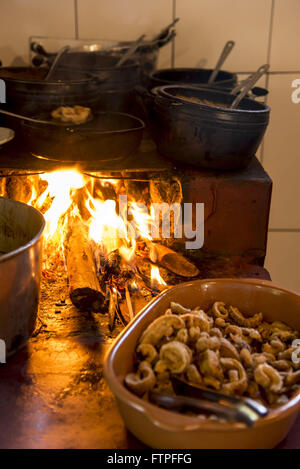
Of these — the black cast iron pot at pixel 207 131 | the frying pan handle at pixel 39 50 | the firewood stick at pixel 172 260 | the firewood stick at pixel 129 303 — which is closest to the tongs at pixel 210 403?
the firewood stick at pixel 129 303

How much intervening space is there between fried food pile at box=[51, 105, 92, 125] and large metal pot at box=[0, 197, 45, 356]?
0.44 metres

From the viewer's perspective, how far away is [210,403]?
2.91ft

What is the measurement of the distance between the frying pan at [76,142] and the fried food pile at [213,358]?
685 millimetres

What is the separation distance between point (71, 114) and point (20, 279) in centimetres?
77

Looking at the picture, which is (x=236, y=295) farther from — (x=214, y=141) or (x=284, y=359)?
(x=214, y=141)

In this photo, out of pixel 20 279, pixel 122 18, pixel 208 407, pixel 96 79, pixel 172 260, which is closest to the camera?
pixel 208 407

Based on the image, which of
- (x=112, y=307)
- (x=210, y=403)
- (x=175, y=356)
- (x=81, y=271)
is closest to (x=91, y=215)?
(x=81, y=271)

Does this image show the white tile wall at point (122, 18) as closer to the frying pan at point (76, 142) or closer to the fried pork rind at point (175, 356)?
the frying pan at point (76, 142)

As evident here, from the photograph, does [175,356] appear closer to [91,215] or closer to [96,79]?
[91,215]

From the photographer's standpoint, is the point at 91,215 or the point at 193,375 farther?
the point at 91,215

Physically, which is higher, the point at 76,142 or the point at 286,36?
the point at 286,36

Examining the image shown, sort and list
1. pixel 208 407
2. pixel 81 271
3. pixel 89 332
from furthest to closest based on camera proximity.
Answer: pixel 81 271, pixel 89 332, pixel 208 407

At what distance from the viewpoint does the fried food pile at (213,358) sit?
997mm

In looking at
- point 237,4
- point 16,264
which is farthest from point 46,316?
point 237,4
